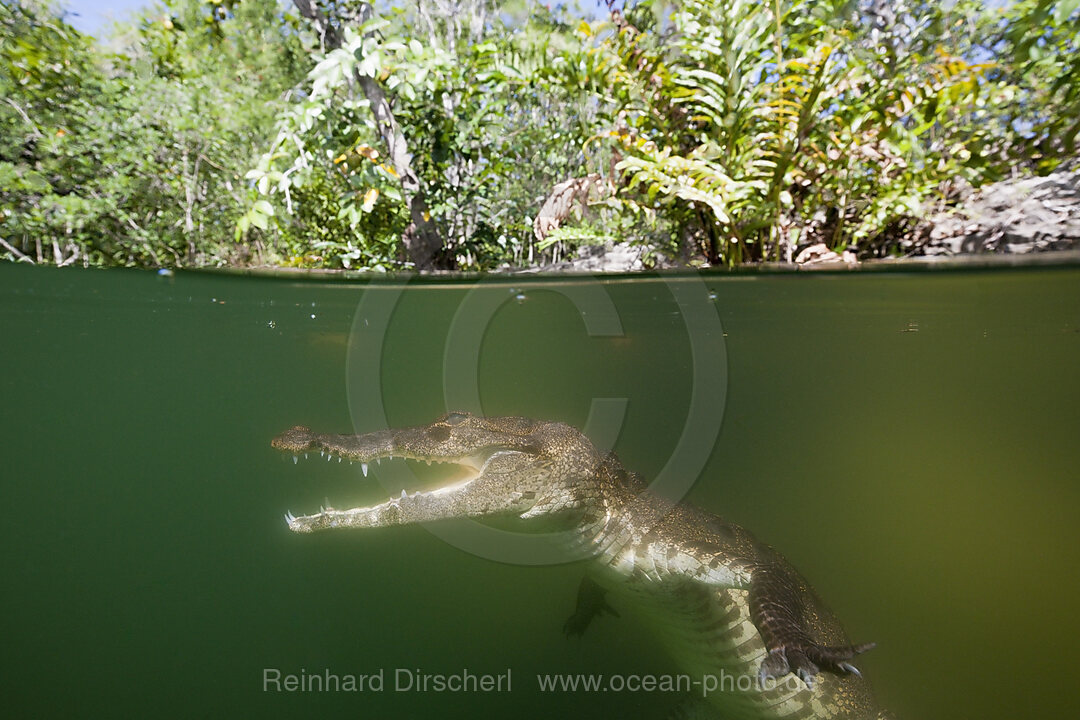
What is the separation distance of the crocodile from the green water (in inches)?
85.4

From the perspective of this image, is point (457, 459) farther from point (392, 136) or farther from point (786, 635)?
point (392, 136)

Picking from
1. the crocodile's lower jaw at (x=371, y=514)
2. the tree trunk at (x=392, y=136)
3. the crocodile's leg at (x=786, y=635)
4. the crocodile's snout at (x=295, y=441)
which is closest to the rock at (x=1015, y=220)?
the crocodile's leg at (x=786, y=635)

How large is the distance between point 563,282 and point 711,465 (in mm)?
6856

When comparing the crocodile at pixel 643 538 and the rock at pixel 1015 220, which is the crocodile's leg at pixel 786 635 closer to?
the crocodile at pixel 643 538

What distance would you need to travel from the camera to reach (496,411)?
43.4ft

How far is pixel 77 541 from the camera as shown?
11.8 m

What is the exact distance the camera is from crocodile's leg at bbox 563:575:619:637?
4070 mm

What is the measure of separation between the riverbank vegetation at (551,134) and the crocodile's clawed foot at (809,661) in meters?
2.60

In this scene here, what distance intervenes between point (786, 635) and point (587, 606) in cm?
192

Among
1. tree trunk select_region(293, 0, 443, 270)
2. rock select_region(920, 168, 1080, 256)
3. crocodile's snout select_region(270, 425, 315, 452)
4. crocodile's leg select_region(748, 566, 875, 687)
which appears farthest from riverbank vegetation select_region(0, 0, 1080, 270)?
crocodile's leg select_region(748, 566, 875, 687)

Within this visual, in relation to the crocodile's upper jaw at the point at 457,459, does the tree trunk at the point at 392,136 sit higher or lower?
higher

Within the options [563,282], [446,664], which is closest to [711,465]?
[446,664]

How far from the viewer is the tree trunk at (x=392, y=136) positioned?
183 inches

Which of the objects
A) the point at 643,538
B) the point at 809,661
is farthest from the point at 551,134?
the point at 809,661
